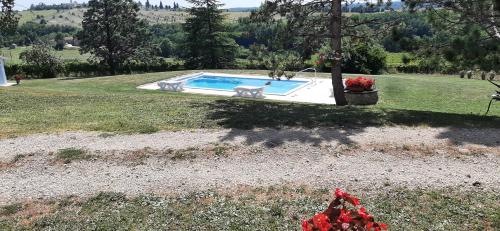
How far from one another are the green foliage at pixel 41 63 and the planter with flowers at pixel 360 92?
85.7 ft

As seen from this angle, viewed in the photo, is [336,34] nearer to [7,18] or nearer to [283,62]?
[283,62]

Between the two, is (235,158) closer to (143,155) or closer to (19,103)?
(143,155)

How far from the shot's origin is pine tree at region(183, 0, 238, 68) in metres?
41.9

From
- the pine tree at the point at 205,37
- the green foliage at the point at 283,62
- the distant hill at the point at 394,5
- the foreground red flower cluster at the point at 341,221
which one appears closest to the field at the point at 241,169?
the foreground red flower cluster at the point at 341,221

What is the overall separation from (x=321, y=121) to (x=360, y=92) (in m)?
6.37

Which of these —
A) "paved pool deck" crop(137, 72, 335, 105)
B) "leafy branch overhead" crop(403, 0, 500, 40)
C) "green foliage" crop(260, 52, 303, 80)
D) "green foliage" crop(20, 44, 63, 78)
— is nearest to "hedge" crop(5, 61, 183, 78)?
"green foliage" crop(20, 44, 63, 78)

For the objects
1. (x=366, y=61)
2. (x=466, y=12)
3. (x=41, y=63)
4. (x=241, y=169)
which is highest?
(x=466, y=12)

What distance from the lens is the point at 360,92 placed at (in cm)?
1697

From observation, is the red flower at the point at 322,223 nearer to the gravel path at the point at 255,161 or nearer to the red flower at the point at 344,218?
the red flower at the point at 344,218

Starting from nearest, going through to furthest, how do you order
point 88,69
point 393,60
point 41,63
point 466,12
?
A: point 466,12
point 41,63
point 88,69
point 393,60

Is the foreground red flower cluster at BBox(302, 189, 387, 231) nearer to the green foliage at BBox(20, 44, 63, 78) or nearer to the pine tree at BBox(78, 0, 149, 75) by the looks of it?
the green foliage at BBox(20, 44, 63, 78)

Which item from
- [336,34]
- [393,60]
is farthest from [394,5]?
[393,60]

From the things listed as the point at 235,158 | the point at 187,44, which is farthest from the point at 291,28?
the point at 187,44

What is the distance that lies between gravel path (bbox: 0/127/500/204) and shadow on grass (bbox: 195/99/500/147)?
0.07m
